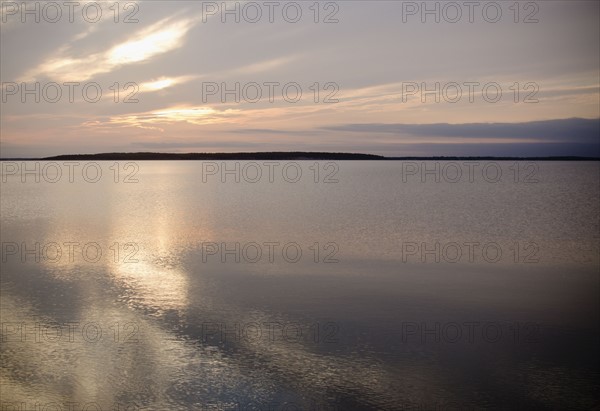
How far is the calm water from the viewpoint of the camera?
1062 cm

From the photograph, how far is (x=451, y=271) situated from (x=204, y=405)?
13577mm

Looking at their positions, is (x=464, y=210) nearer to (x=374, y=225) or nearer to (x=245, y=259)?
(x=374, y=225)

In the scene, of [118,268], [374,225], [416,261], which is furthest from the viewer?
[374,225]

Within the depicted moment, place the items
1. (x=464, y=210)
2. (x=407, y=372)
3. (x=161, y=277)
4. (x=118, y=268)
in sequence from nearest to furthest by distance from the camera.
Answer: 1. (x=407, y=372)
2. (x=161, y=277)
3. (x=118, y=268)
4. (x=464, y=210)

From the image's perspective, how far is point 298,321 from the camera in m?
14.8

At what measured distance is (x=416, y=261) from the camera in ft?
75.4

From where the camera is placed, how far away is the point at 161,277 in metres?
19.9

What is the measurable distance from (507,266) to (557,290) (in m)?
4.02

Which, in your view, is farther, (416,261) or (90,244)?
(90,244)

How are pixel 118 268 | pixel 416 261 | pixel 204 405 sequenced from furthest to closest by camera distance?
1. pixel 416 261
2. pixel 118 268
3. pixel 204 405

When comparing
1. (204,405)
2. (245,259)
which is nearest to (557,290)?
(245,259)

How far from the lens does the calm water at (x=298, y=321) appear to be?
10617 millimetres

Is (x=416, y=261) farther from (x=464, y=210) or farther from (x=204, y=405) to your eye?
(x=464, y=210)

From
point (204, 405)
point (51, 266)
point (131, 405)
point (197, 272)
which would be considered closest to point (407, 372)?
point (204, 405)
